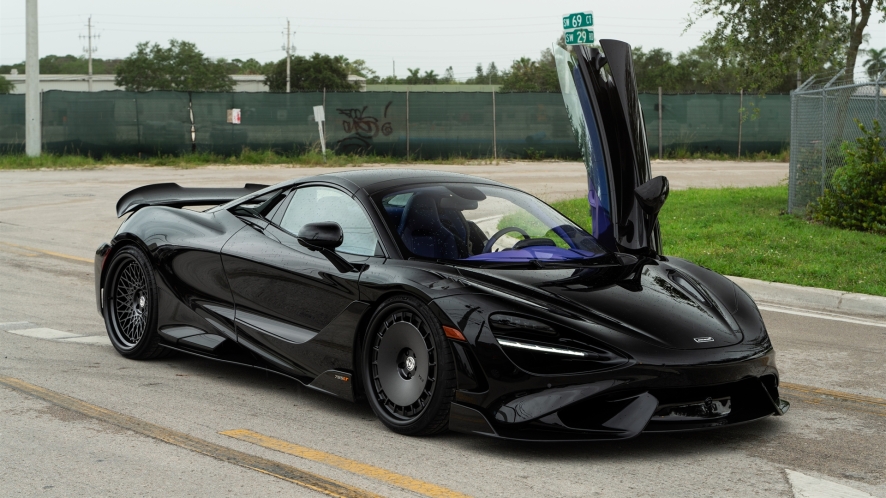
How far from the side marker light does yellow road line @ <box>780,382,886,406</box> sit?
250 centimetres

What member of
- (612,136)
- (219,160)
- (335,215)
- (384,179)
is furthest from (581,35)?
(219,160)

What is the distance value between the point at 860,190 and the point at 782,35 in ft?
14.6

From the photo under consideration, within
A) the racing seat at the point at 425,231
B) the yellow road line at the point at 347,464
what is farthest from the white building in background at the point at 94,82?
the yellow road line at the point at 347,464

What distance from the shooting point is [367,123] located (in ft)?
105

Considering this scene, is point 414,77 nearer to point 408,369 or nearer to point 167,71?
point 167,71

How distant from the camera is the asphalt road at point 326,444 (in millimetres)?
4211

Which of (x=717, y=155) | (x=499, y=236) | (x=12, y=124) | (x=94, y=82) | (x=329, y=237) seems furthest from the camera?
(x=94, y=82)

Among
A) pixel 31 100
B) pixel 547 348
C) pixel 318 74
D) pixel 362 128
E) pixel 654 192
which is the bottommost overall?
pixel 547 348

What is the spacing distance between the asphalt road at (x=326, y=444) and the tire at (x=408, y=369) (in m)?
A: 0.11

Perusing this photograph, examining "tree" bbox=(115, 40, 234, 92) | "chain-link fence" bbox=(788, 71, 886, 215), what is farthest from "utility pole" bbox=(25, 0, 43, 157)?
"tree" bbox=(115, 40, 234, 92)

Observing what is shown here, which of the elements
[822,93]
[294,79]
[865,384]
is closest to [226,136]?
[822,93]

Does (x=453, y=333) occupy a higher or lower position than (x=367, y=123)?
lower

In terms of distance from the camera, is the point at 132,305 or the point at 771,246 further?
the point at 771,246

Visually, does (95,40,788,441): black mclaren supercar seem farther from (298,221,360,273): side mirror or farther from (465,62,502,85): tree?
(465,62,502,85): tree
